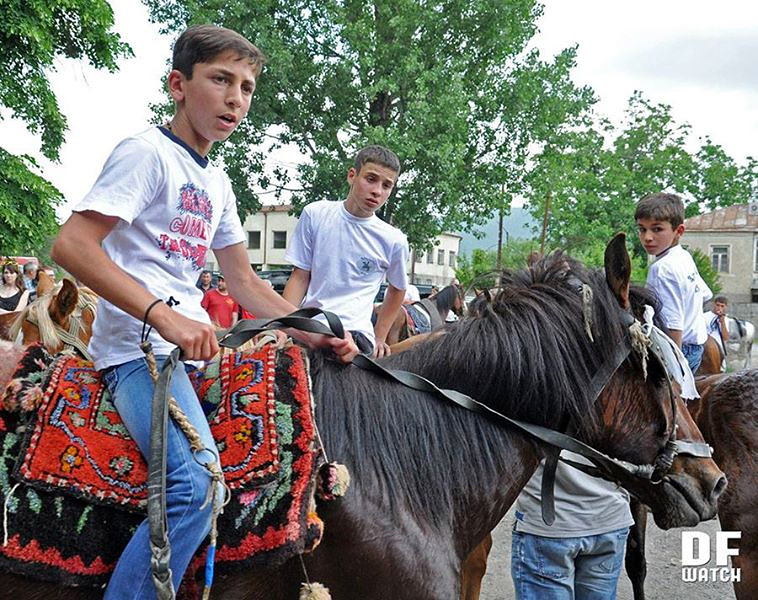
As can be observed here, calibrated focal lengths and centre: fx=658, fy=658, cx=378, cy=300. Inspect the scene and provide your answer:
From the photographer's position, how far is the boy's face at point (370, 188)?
154 inches

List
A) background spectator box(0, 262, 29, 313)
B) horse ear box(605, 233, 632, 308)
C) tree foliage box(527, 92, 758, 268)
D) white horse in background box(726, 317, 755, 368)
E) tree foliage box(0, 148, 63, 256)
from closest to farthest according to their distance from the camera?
horse ear box(605, 233, 632, 308) < background spectator box(0, 262, 29, 313) < tree foliage box(0, 148, 63, 256) < white horse in background box(726, 317, 755, 368) < tree foliage box(527, 92, 758, 268)

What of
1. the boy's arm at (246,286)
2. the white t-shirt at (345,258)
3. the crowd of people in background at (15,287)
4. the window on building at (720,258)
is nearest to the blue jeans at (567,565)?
the white t-shirt at (345,258)

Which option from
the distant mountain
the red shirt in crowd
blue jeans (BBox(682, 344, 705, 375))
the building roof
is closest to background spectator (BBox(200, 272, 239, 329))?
the red shirt in crowd

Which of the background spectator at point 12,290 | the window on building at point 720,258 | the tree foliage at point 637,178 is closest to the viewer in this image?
the background spectator at point 12,290

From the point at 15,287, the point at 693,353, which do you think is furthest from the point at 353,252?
the point at 15,287

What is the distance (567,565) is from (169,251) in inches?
86.1

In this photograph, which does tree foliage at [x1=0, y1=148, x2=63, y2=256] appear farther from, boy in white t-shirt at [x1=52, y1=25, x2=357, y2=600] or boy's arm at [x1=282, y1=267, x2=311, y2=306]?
boy in white t-shirt at [x1=52, y1=25, x2=357, y2=600]

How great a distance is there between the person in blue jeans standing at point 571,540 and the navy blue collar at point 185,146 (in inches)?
74.5

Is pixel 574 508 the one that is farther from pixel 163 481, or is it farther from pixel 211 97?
pixel 211 97

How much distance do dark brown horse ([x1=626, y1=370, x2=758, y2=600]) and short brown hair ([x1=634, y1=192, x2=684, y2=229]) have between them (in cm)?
106

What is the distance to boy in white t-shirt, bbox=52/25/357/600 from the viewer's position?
166cm

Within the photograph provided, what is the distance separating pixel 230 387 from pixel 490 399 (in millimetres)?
856

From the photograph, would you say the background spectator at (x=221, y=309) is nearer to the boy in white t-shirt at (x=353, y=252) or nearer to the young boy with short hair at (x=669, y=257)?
the boy in white t-shirt at (x=353, y=252)

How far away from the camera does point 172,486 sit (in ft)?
5.53
